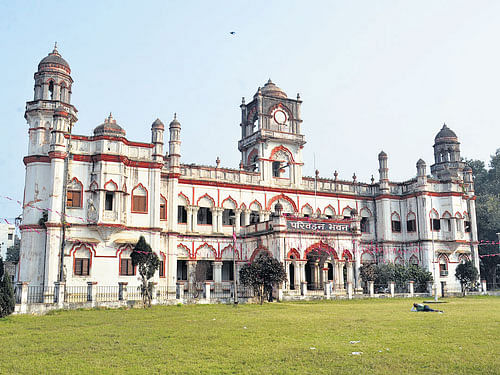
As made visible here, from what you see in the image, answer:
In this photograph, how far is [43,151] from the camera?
98.3 ft

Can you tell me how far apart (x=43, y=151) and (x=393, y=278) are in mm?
25357

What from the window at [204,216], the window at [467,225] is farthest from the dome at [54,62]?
the window at [467,225]

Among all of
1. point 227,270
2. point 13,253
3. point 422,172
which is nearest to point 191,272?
point 227,270

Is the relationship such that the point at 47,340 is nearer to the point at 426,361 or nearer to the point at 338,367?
the point at 338,367

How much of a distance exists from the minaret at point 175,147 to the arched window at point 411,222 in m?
20.2

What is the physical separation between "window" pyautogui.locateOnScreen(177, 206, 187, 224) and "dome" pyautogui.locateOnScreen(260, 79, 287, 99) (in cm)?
1181

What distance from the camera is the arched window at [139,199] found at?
3047 cm

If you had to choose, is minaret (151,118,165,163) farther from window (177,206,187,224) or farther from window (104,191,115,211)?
window (177,206,187,224)

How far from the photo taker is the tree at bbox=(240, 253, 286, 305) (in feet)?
90.5

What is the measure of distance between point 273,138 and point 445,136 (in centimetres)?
1723

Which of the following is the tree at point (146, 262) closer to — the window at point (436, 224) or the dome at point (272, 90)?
the dome at point (272, 90)

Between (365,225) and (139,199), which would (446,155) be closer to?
(365,225)

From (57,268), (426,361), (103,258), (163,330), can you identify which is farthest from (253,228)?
(426,361)

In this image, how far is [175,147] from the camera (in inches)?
1315
